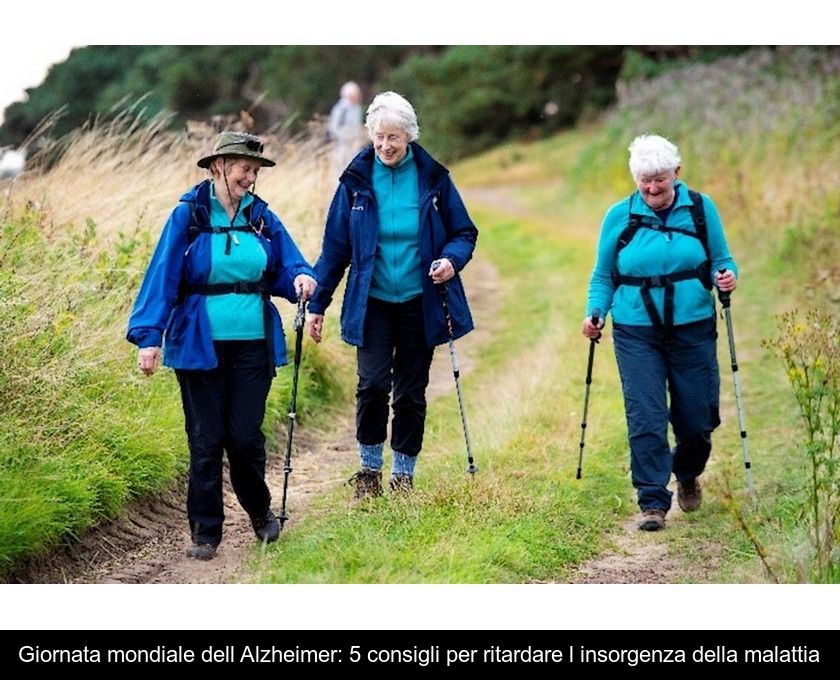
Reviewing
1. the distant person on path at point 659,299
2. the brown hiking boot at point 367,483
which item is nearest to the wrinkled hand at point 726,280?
the distant person on path at point 659,299

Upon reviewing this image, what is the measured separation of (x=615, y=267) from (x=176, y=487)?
111 inches

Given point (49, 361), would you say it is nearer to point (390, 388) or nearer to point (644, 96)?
point (390, 388)

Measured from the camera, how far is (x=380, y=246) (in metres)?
6.93

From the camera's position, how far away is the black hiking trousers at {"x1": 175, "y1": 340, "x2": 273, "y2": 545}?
6434 mm

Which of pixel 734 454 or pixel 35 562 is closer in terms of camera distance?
pixel 35 562

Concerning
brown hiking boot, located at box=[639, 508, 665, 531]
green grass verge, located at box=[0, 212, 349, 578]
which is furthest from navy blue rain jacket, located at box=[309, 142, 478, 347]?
brown hiking boot, located at box=[639, 508, 665, 531]

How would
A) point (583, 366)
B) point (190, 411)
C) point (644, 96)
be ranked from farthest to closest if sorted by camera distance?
point (644, 96), point (583, 366), point (190, 411)

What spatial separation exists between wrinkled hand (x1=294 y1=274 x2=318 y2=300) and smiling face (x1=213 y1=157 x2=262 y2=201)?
50 centimetres

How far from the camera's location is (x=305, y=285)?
6.44 metres

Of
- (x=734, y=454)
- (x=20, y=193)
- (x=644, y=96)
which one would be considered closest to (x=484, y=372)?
(x=734, y=454)

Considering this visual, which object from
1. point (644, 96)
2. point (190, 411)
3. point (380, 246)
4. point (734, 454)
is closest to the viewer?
point (190, 411)

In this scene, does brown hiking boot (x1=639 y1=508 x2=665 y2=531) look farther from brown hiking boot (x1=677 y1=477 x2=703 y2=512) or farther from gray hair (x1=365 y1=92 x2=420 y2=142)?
gray hair (x1=365 y1=92 x2=420 y2=142)

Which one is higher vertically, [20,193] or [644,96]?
[644,96]

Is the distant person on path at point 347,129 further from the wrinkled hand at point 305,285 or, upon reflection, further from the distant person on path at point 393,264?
the wrinkled hand at point 305,285
